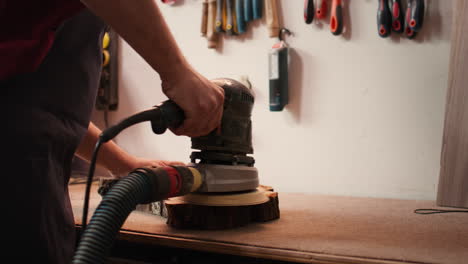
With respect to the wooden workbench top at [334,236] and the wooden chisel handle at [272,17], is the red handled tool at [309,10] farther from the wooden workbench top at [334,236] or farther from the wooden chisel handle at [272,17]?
the wooden workbench top at [334,236]

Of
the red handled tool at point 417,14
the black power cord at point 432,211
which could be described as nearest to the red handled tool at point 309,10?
the red handled tool at point 417,14

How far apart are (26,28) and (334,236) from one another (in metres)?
0.68

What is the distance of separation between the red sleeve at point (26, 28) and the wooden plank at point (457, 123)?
0.86 meters

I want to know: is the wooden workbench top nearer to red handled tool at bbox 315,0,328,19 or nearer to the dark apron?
the dark apron


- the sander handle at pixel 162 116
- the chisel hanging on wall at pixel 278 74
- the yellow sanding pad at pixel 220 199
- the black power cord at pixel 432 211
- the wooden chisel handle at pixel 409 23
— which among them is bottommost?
the black power cord at pixel 432 211

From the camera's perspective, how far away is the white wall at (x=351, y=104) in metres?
1.23

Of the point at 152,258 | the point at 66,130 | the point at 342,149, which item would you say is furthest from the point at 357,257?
the point at 342,149

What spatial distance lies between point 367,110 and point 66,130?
1000 millimetres

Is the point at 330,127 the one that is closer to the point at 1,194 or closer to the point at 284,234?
the point at 284,234

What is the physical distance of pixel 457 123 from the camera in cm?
90

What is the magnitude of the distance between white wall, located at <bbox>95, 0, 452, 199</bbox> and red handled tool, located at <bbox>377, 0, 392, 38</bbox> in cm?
5

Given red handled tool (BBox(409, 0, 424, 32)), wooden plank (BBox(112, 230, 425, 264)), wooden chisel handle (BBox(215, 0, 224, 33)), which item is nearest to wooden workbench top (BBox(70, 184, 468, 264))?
wooden plank (BBox(112, 230, 425, 264))

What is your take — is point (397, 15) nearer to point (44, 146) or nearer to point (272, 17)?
point (272, 17)

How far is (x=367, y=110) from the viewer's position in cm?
131
